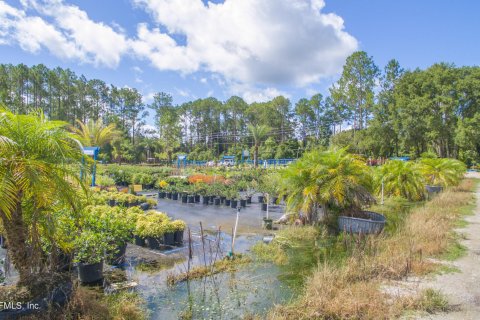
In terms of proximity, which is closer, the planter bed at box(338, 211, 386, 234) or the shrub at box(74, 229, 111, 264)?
the shrub at box(74, 229, 111, 264)

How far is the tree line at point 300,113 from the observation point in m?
30.2

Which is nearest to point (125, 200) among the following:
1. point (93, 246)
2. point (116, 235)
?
point (116, 235)

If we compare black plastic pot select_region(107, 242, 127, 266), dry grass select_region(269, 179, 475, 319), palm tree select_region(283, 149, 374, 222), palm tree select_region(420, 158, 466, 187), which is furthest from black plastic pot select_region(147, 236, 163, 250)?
palm tree select_region(420, 158, 466, 187)

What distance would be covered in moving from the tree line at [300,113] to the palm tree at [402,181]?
261 inches

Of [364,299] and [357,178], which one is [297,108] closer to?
[357,178]

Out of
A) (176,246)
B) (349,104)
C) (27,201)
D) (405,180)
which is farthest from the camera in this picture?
(349,104)

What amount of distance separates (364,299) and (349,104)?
36.2 m

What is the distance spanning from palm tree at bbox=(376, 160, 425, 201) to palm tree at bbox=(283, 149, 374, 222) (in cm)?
625

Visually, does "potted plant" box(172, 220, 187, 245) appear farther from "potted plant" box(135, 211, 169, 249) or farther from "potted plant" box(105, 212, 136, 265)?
"potted plant" box(105, 212, 136, 265)

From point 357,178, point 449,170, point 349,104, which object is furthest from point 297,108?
point 357,178

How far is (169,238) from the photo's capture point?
6.24 m

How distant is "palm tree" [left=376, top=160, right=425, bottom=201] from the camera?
13086 millimetres

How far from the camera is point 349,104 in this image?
121 ft

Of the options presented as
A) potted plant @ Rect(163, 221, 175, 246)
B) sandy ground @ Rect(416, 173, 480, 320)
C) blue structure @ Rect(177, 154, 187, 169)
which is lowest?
sandy ground @ Rect(416, 173, 480, 320)
